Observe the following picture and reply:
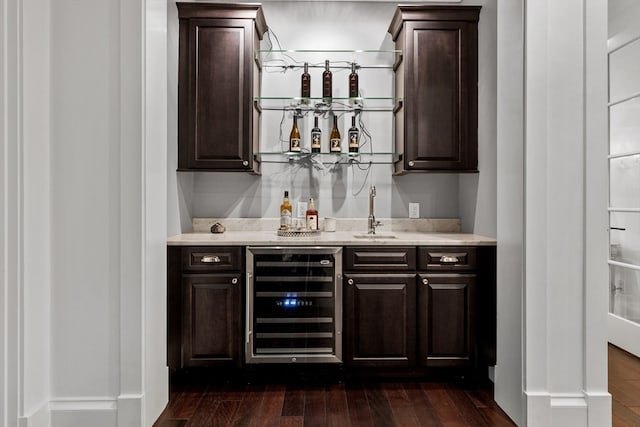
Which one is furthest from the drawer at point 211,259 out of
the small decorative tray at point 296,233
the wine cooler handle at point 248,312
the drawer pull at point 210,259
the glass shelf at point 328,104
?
the glass shelf at point 328,104

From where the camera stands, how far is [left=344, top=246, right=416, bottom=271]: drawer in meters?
2.74

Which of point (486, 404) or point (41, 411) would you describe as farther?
point (486, 404)

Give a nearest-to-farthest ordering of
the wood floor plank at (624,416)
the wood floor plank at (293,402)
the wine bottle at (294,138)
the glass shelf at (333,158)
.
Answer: the wood floor plank at (624,416), the wood floor plank at (293,402), the wine bottle at (294,138), the glass shelf at (333,158)

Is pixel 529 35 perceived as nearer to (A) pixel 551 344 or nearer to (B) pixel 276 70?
(A) pixel 551 344

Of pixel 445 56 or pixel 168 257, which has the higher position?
pixel 445 56

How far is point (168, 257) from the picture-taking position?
2.66 meters

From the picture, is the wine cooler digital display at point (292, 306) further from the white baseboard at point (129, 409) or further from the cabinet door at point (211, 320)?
the white baseboard at point (129, 409)

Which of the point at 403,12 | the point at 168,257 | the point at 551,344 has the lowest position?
the point at 551,344

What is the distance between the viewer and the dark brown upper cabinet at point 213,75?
2.95m

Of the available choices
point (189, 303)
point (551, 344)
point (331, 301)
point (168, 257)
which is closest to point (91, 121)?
point (168, 257)

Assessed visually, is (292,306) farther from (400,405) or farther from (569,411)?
(569,411)

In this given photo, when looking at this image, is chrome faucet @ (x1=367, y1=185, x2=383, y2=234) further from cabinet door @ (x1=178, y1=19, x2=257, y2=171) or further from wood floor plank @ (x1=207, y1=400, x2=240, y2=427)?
wood floor plank @ (x1=207, y1=400, x2=240, y2=427)

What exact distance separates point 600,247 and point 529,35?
1076 millimetres

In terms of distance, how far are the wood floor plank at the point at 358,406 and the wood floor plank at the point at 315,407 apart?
0.14 metres
